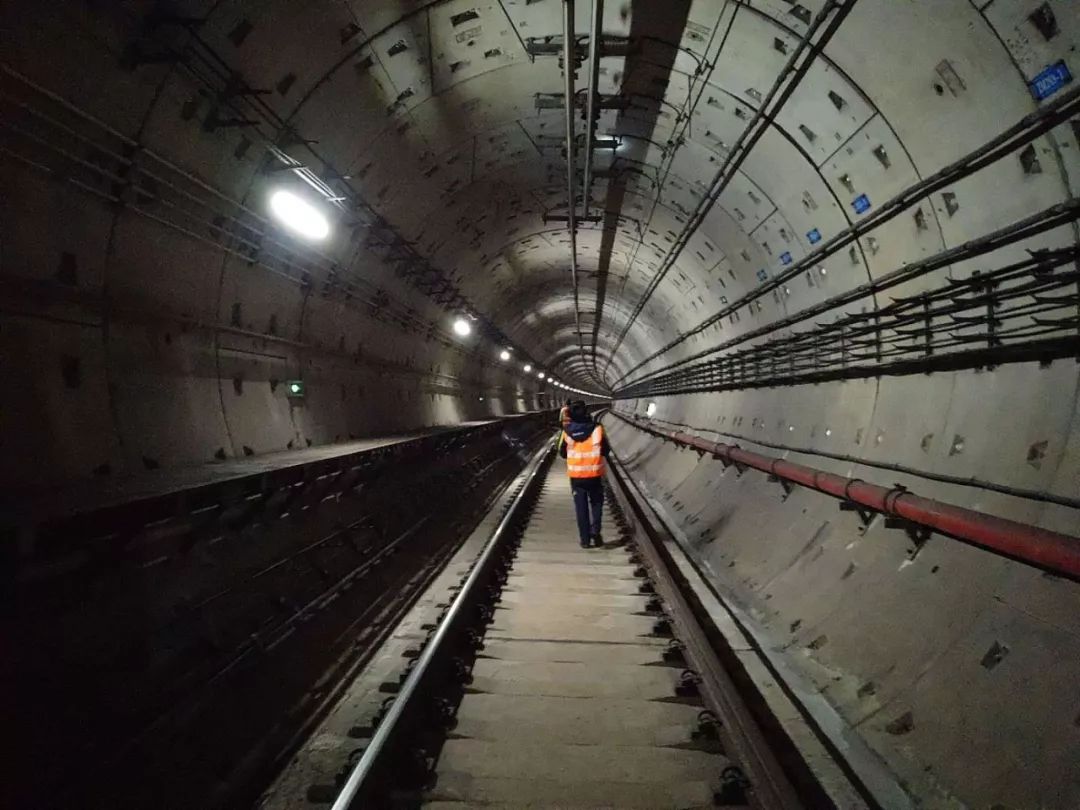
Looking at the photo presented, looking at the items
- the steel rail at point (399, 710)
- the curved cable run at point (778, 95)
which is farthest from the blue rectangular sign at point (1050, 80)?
the steel rail at point (399, 710)

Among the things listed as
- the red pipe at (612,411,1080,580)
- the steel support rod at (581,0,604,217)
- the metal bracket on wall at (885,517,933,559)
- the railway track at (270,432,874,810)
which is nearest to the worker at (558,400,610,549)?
the railway track at (270,432,874,810)

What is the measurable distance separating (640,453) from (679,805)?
1850cm

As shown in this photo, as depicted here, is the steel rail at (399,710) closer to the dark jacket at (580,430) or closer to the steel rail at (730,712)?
the steel rail at (730,712)

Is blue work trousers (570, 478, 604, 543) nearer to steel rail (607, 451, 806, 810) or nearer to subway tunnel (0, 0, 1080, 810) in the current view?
subway tunnel (0, 0, 1080, 810)

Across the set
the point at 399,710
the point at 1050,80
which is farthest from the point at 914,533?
the point at 399,710

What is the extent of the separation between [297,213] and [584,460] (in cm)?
446

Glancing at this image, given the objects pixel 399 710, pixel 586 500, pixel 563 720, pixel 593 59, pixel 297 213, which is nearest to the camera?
pixel 399 710

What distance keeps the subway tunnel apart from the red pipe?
3 cm

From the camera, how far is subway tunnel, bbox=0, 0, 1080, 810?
11.1 feet

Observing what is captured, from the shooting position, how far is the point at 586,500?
848 cm

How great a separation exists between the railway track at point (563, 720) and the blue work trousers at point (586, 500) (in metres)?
2.10

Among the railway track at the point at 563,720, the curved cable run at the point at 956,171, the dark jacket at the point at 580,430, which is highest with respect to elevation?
the curved cable run at the point at 956,171

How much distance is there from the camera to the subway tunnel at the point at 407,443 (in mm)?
3379

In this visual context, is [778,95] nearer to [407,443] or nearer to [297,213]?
[297,213]
